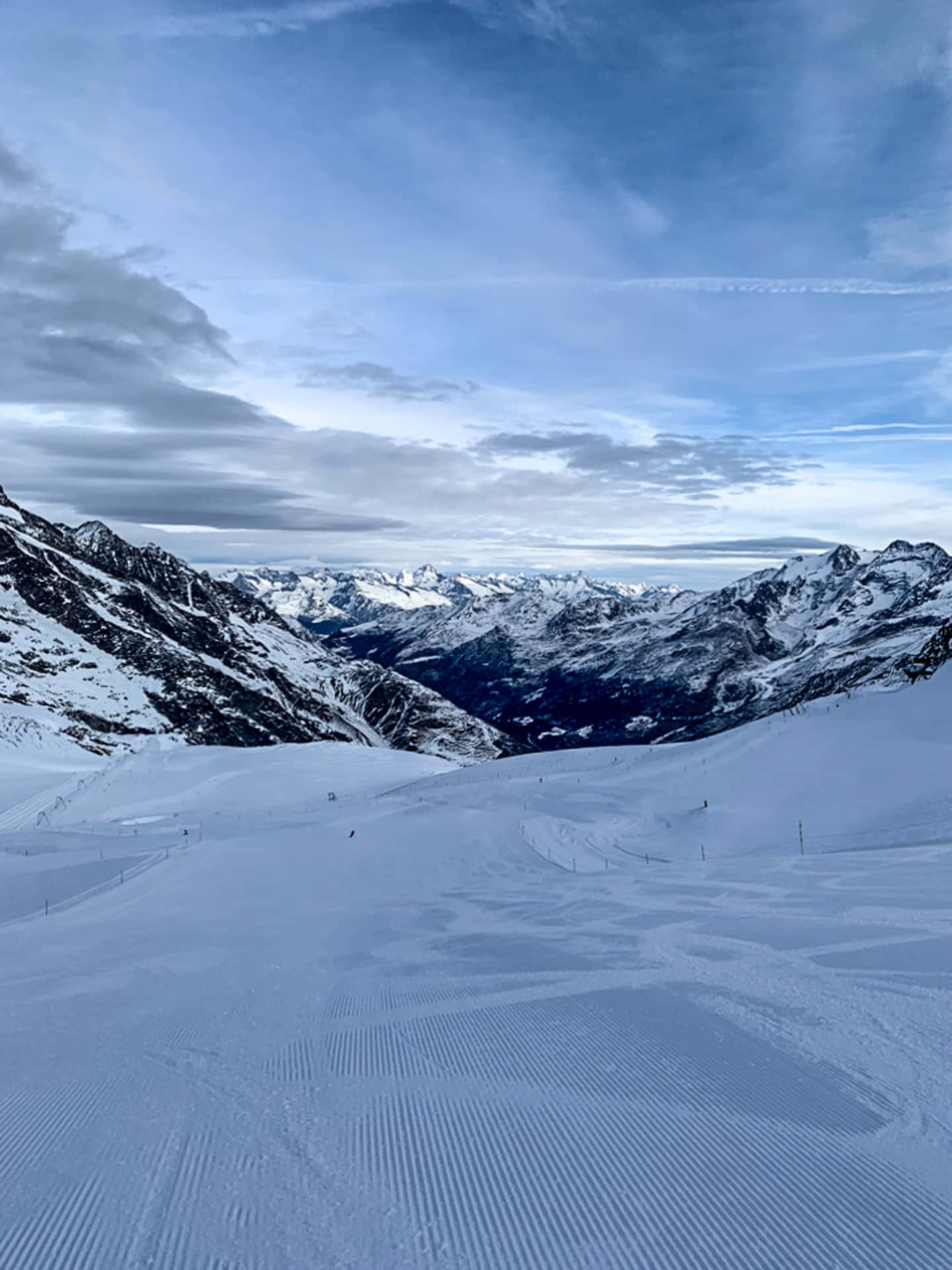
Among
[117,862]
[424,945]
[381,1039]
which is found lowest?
[117,862]

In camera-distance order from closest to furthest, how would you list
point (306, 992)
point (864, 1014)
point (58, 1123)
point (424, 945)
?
point (58, 1123) → point (864, 1014) → point (306, 992) → point (424, 945)

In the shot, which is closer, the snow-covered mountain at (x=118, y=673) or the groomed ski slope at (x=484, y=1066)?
the groomed ski slope at (x=484, y=1066)

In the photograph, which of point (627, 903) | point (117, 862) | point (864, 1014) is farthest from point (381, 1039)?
point (117, 862)

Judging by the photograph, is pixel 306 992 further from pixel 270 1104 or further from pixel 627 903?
pixel 627 903

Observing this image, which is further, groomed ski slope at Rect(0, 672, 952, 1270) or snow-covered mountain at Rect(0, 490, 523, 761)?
snow-covered mountain at Rect(0, 490, 523, 761)

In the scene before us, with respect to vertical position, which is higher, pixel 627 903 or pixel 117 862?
pixel 627 903

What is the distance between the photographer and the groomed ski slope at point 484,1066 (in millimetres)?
5898

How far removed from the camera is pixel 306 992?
12359 millimetres

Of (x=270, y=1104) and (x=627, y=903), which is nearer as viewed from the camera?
(x=270, y=1104)

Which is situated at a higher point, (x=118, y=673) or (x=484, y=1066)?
(x=484, y=1066)

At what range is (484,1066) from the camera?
908cm

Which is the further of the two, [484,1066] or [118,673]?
[118,673]

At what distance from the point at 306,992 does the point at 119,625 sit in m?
163

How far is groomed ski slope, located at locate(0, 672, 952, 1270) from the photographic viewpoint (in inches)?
232
